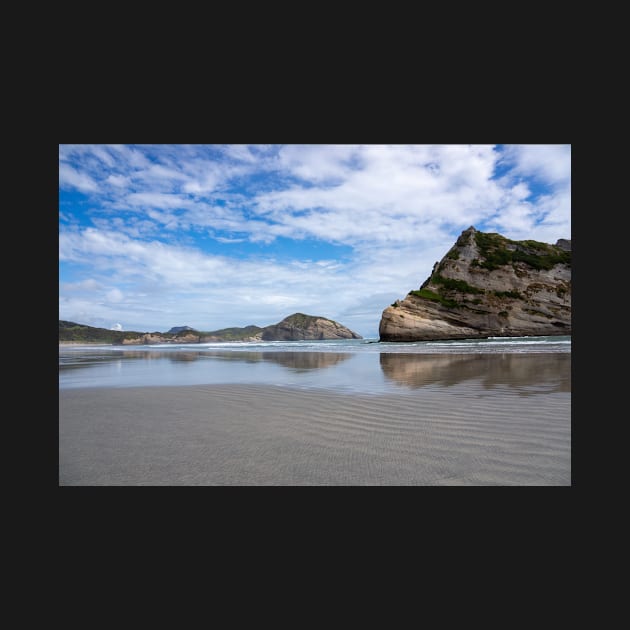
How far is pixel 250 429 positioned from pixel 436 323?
57.8 m

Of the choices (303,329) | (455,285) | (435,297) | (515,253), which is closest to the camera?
(435,297)

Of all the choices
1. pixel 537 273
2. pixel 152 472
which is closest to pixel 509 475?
pixel 152 472

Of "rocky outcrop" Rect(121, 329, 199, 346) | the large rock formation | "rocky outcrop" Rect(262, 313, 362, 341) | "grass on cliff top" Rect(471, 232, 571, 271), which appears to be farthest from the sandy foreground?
"rocky outcrop" Rect(262, 313, 362, 341)

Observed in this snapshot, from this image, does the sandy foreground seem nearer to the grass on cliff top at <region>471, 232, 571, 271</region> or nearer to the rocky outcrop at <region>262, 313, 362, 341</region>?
the grass on cliff top at <region>471, 232, 571, 271</region>

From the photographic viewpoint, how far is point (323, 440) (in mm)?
5234

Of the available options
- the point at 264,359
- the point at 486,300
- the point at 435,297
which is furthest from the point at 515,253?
the point at 264,359

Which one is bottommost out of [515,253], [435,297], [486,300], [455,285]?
[486,300]

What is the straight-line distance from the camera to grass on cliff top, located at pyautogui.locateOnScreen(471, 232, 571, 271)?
6656cm

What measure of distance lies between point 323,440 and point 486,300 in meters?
65.5

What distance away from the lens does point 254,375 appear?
45.1 feet

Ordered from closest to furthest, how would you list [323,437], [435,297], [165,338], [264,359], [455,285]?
[323,437] < [264,359] < [435,297] < [455,285] < [165,338]

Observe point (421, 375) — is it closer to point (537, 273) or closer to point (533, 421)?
point (533, 421)

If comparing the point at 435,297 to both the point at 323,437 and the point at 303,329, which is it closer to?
the point at 323,437

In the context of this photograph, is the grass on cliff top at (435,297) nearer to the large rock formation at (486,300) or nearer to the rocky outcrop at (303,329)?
the large rock formation at (486,300)
